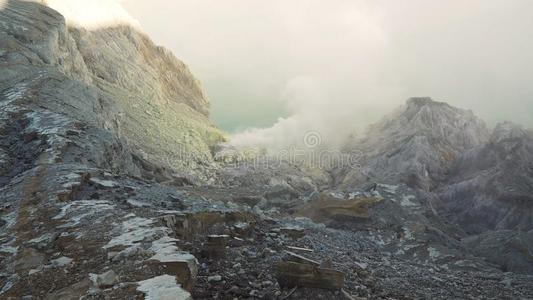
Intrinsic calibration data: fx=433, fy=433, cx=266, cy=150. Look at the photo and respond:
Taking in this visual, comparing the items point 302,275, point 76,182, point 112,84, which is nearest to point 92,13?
point 112,84

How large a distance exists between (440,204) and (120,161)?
52.3 meters

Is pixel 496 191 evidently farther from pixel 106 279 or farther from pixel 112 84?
pixel 106 279

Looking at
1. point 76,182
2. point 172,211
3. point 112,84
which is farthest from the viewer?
point 112,84

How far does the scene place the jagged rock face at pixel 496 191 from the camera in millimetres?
51688

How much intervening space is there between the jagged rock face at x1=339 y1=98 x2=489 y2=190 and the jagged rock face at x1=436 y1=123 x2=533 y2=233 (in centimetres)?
814

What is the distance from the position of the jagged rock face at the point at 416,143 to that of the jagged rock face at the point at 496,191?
8.14m

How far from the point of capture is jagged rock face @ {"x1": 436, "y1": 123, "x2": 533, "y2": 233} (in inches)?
2035

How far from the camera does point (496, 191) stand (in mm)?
57062

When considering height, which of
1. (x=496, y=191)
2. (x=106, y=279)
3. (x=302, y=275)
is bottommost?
(x=106, y=279)

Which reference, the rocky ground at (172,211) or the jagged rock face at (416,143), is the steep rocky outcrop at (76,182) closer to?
the rocky ground at (172,211)

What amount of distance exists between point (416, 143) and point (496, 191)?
119ft

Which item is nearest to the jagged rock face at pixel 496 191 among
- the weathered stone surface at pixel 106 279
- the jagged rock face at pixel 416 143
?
the jagged rock face at pixel 416 143

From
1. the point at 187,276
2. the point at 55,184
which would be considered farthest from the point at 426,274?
the point at 55,184

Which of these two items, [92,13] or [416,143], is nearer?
[92,13]
